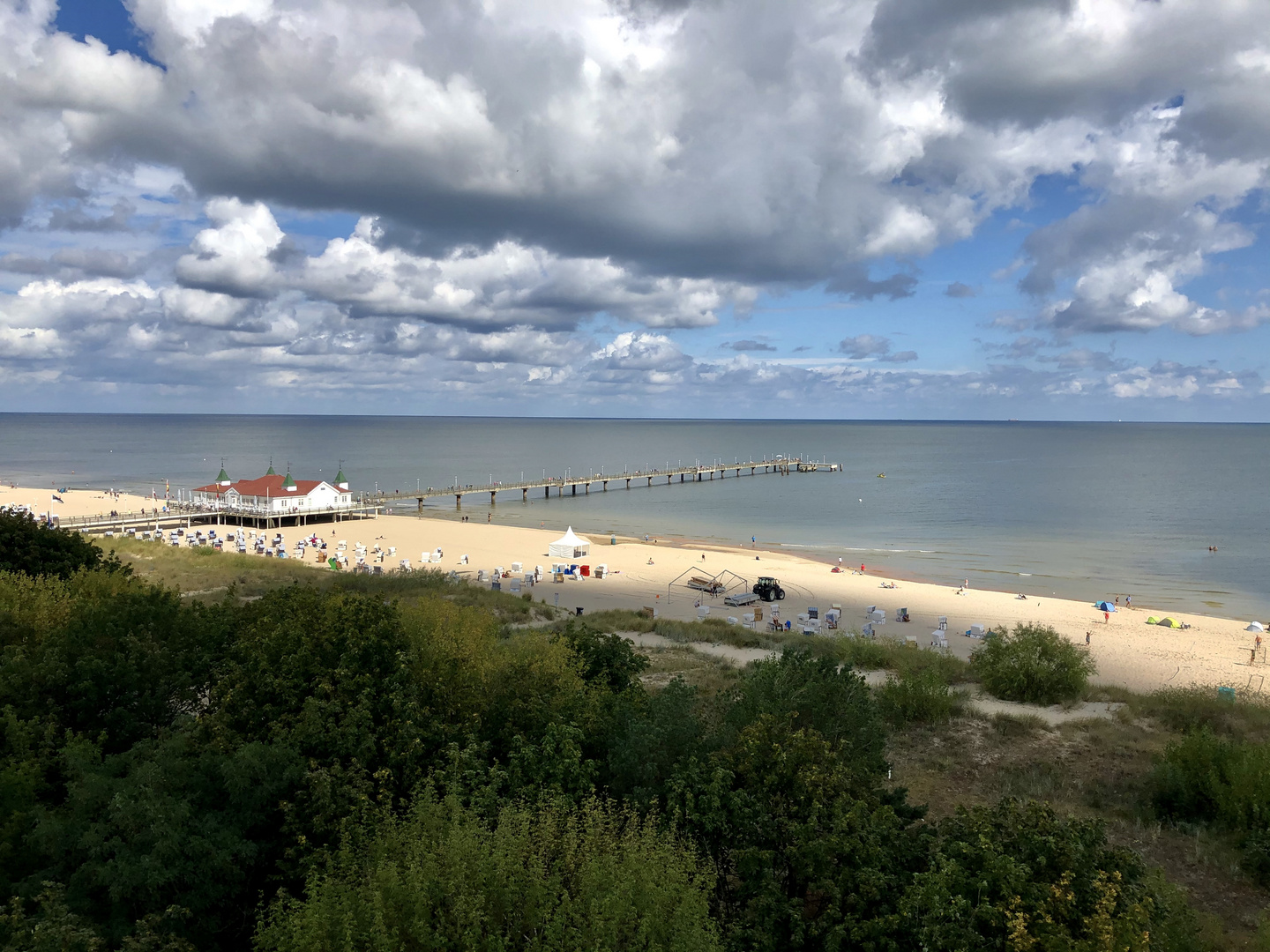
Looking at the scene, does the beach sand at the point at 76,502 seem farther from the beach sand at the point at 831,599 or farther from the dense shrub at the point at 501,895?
the dense shrub at the point at 501,895

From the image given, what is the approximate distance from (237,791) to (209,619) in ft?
23.2

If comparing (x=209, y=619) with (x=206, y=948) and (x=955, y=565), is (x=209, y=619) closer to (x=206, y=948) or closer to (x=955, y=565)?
(x=206, y=948)

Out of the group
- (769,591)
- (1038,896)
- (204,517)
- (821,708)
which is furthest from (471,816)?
(204,517)

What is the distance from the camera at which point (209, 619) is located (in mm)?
A: 14672

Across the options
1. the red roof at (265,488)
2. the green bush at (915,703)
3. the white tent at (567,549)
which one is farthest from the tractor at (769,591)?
the red roof at (265,488)

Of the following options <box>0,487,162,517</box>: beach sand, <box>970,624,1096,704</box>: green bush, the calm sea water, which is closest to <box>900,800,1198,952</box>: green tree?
<box>970,624,1096,704</box>: green bush

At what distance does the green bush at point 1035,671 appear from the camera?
768 inches

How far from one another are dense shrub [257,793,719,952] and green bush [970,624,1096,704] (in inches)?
590

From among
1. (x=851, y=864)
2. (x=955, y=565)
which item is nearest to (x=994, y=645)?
(x=851, y=864)

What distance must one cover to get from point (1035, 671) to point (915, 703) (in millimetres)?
4309

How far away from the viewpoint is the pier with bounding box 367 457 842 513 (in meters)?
75.8

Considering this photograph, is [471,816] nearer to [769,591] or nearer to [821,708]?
[821,708]

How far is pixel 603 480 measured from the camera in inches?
3767

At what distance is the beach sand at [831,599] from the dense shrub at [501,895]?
22068 millimetres
